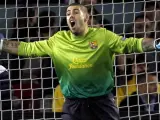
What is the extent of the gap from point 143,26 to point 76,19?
4.29 feet

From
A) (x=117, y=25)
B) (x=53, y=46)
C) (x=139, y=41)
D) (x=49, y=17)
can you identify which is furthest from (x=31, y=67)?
(x=139, y=41)

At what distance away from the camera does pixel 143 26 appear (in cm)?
437

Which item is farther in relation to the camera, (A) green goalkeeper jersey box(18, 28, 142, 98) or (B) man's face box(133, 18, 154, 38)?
(B) man's face box(133, 18, 154, 38)

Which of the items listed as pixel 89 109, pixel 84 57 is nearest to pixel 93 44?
pixel 84 57

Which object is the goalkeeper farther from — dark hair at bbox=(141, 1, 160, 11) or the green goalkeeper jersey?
dark hair at bbox=(141, 1, 160, 11)

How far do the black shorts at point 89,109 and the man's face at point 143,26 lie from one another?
3.99 feet

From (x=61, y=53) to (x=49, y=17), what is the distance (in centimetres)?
110

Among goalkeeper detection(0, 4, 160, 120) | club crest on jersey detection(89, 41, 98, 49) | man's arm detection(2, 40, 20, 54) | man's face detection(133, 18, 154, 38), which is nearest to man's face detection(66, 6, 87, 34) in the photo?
goalkeeper detection(0, 4, 160, 120)

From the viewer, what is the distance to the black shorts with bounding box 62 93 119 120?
3.26 meters

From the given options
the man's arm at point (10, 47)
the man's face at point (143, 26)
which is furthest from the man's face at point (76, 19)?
the man's face at point (143, 26)

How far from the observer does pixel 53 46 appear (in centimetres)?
330

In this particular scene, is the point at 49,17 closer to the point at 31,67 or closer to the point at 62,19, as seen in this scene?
the point at 62,19

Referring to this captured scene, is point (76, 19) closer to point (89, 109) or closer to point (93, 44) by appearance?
point (93, 44)

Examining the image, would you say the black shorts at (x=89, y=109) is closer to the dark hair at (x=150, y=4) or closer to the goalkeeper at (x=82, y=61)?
the goalkeeper at (x=82, y=61)
